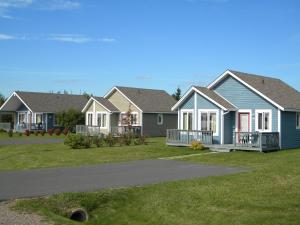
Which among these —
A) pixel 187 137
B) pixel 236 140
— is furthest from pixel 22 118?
pixel 236 140

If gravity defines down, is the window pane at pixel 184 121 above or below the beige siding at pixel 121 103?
below

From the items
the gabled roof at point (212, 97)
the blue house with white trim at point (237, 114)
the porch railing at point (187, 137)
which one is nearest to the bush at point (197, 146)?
the blue house with white trim at point (237, 114)

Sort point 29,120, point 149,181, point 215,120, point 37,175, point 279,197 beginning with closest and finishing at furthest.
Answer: point 279,197, point 149,181, point 37,175, point 215,120, point 29,120

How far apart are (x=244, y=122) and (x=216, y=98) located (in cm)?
250

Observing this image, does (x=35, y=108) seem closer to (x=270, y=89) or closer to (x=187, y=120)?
(x=187, y=120)

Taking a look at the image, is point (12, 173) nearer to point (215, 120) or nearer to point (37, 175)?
point (37, 175)

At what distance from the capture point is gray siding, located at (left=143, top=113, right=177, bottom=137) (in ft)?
162

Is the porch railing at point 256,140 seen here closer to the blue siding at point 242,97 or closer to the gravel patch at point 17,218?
the blue siding at point 242,97

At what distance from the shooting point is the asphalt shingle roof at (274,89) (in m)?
31.3

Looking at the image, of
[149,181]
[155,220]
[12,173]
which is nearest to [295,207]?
[155,220]

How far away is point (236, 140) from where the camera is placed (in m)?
30.1

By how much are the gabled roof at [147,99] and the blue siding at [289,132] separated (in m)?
19.6

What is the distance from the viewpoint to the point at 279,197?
1384 centimetres

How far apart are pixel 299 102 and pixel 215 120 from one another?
6294 millimetres
